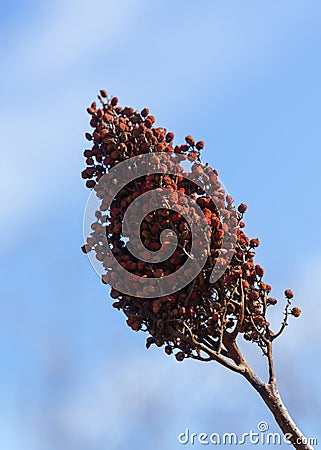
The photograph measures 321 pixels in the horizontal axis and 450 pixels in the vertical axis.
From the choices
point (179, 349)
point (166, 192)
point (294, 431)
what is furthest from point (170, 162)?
point (294, 431)

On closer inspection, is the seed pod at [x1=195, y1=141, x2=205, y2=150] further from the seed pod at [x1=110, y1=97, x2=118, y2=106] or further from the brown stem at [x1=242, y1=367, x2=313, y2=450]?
the brown stem at [x1=242, y1=367, x2=313, y2=450]

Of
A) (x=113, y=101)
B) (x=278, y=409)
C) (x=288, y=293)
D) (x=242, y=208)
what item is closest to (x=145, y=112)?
(x=113, y=101)

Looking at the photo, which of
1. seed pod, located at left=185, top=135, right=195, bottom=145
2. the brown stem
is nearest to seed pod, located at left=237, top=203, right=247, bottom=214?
seed pod, located at left=185, top=135, right=195, bottom=145

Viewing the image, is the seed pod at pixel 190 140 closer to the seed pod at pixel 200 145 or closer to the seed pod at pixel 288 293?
the seed pod at pixel 200 145

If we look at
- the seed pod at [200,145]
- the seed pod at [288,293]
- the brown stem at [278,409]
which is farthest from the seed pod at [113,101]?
the brown stem at [278,409]

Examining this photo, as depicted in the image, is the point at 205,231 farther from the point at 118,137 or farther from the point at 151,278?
the point at 118,137

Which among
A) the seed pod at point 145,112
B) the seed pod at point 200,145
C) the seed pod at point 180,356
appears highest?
the seed pod at point 145,112
